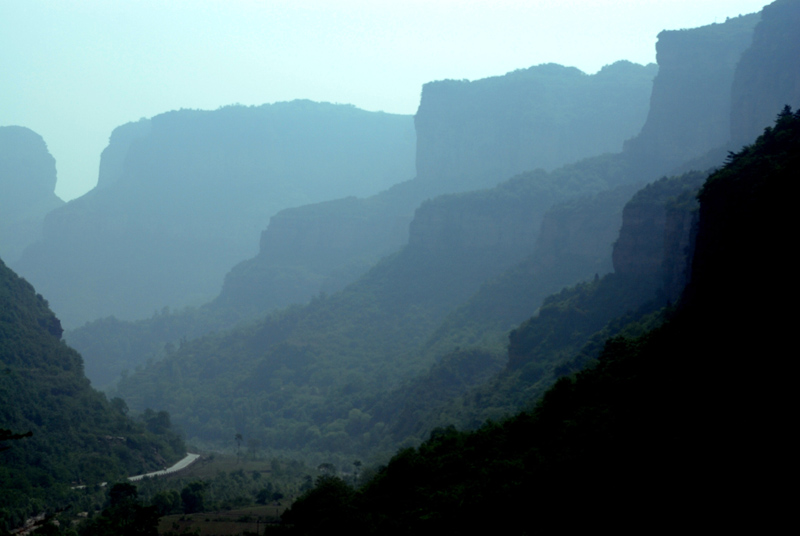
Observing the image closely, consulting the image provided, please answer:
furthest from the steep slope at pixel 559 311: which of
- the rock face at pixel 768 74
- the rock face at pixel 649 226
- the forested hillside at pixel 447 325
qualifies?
the rock face at pixel 768 74

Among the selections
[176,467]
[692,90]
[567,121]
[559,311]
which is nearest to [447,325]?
[559,311]

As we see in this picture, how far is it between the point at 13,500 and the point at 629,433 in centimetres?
3790

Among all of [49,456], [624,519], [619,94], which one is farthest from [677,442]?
[619,94]

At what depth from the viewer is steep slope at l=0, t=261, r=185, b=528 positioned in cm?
5319

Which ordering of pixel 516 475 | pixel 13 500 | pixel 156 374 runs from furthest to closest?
pixel 156 374
pixel 13 500
pixel 516 475

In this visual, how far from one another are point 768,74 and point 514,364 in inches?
2006

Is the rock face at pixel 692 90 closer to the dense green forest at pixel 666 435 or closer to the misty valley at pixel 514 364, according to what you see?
the misty valley at pixel 514 364

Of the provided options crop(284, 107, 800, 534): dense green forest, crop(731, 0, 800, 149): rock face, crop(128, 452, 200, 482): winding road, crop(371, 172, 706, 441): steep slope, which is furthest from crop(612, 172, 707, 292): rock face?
crop(128, 452, 200, 482): winding road

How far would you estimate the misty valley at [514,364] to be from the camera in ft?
69.9

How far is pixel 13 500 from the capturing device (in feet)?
153

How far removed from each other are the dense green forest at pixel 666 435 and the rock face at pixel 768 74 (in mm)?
64685

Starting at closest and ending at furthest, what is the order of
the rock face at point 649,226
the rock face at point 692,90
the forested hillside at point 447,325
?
the rock face at point 649,226 < the forested hillside at point 447,325 < the rock face at point 692,90

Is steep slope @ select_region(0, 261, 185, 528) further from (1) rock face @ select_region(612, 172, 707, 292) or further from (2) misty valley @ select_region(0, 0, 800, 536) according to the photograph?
(1) rock face @ select_region(612, 172, 707, 292)

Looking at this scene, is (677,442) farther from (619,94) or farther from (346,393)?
(619,94)
